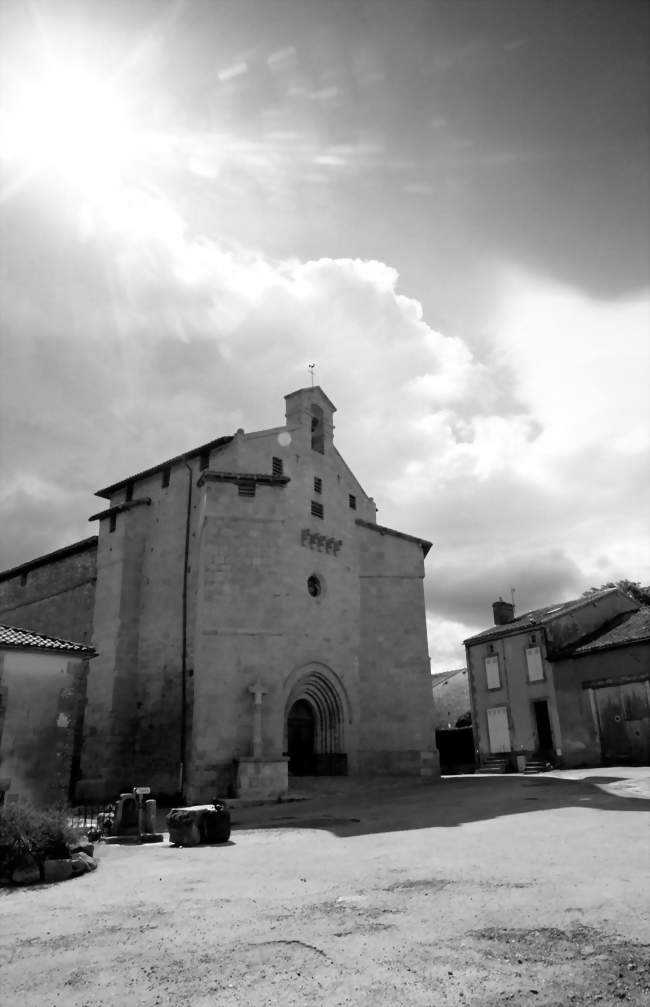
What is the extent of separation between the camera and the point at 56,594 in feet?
85.0

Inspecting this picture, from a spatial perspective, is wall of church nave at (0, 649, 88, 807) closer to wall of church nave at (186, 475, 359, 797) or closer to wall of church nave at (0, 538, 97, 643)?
wall of church nave at (186, 475, 359, 797)

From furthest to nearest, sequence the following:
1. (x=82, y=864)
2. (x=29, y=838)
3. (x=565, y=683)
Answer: (x=565, y=683) < (x=82, y=864) < (x=29, y=838)

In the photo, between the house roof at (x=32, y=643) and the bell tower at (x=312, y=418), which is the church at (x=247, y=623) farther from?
the house roof at (x=32, y=643)

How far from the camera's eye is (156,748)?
2033 centimetres

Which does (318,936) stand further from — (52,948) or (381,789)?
(381,789)

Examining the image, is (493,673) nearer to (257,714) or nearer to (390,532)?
(390,532)

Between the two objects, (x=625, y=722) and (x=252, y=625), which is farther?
(x=625, y=722)

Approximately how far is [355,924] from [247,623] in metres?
15.5

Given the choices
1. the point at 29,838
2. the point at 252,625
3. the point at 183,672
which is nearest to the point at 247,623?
the point at 252,625

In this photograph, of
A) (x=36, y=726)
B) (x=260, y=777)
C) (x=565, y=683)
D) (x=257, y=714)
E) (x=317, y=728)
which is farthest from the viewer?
(x=565, y=683)

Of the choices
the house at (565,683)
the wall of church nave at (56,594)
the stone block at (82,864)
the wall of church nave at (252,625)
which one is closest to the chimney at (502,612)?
the house at (565,683)

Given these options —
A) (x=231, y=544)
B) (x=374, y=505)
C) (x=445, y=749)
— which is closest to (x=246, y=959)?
(x=231, y=544)

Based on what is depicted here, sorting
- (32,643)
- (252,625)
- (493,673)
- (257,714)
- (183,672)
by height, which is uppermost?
(252,625)

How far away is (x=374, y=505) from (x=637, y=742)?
43.2 ft
